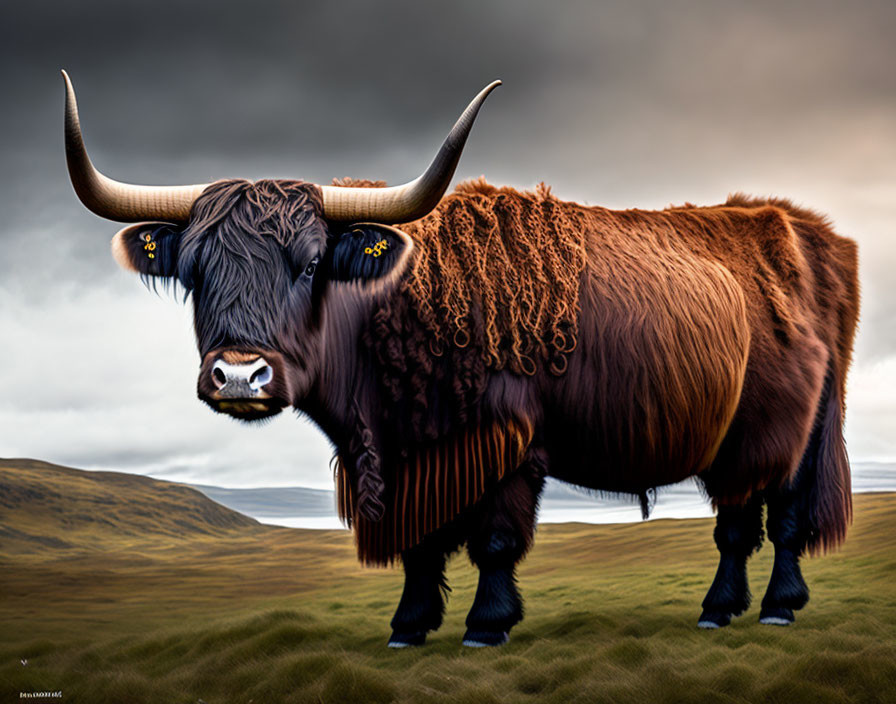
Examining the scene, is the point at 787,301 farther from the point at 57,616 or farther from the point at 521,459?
the point at 57,616

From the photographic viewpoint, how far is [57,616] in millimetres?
6496

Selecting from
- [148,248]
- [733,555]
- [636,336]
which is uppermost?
[148,248]

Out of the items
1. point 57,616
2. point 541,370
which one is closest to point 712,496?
point 541,370

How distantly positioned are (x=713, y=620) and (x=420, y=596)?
2.34 m

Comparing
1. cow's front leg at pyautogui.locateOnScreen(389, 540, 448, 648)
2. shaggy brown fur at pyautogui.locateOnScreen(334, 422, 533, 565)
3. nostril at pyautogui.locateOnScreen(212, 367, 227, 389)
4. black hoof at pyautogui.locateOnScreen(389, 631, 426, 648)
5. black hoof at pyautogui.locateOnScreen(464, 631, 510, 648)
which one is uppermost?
nostril at pyautogui.locateOnScreen(212, 367, 227, 389)

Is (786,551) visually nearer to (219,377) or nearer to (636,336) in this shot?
(636,336)

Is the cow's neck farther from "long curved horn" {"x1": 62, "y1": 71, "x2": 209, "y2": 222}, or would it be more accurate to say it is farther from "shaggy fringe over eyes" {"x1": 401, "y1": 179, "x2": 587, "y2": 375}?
"long curved horn" {"x1": 62, "y1": 71, "x2": 209, "y2": 222}

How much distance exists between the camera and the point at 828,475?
7.50 metres

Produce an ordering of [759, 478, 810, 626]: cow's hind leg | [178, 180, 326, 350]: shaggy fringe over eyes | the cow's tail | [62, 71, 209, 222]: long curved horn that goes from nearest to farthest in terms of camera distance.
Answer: [178, 180, 326, 350]: shaggy fringe over eyes → [62, 71, 209, 222]: long curved horn → [759, 478, 810, 626]: cow's hind leg → the cow's tail

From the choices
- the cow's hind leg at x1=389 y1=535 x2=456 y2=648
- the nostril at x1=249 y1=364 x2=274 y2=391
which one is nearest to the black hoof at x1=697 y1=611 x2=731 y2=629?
the cow's hind leg at x1=389 y1=535 x2=456 y2=648

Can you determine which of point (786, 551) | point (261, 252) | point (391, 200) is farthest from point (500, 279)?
point (786, 551)

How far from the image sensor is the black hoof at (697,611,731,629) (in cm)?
687

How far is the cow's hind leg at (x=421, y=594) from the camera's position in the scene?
622 cm

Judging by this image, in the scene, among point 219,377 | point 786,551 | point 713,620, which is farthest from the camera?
point 786,551
